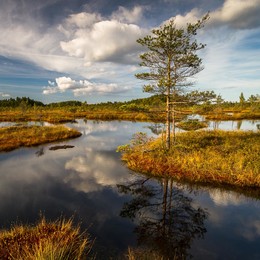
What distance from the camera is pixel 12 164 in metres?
22.7

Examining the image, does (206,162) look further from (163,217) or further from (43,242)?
(43,242)

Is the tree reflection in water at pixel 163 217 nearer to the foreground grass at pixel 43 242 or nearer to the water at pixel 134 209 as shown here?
the water at pixel 134 209

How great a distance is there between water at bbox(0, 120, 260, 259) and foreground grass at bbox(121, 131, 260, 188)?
1187 millimetres

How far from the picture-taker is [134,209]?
44.0ft

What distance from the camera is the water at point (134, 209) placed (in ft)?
32.6

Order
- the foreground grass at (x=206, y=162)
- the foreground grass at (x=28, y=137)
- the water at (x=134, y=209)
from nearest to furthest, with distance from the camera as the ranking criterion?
the water at (x=134, y=209) → the foreground grass at (x=206, y=162) → the foreground grass at (x=28, y=137)

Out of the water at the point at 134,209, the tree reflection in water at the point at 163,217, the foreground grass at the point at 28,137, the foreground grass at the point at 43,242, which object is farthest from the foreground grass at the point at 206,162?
the foreground grass at the point at 28,137

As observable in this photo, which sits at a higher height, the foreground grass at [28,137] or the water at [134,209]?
the foreground grass at [28,137]

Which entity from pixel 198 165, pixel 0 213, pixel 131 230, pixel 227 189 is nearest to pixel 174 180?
pixel 198 165

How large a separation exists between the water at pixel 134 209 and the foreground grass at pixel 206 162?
119cm

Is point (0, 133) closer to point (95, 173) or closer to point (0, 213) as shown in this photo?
point (95, 173)

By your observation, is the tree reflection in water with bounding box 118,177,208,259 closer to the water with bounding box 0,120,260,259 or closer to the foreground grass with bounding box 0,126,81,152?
the water with bounding box 0,120,260,259

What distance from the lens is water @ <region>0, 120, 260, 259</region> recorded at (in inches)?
392

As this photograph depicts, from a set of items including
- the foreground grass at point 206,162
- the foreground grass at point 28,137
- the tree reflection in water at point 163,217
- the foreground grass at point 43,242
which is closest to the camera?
the foreground grass at point 43,242
